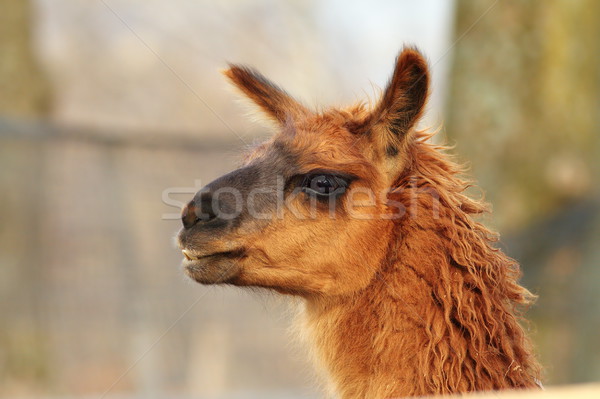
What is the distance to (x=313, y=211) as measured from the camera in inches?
147

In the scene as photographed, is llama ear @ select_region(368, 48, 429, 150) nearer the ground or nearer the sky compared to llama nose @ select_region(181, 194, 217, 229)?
nearer the sky

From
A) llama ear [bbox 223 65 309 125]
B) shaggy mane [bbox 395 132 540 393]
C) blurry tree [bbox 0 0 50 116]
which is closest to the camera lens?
shaggy mane [bbox 395 132 540 393]

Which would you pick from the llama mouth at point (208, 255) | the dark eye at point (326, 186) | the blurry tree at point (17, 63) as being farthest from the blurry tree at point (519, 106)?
the blurry tree at point (17, 63)

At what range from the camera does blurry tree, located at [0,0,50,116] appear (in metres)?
9.94

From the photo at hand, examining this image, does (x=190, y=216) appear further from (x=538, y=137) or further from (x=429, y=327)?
(x=538, y=137)

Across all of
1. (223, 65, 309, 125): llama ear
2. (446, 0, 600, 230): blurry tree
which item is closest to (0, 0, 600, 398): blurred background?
(446, 0, 600, 230): blurry tree

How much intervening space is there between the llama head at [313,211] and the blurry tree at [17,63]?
719cm

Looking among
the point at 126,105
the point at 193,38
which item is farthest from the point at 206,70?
the point at 126,105

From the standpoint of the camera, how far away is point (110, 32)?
21.7 metres

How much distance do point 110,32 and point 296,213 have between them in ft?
63.7

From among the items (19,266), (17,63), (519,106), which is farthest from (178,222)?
(519,106)

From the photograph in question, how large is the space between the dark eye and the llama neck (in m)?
0.38

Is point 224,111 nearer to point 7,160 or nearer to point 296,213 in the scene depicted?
point 7,160

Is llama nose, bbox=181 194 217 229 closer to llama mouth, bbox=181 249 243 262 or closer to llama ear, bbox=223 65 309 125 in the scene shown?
llama mouth, bbox=181 249 243 262
